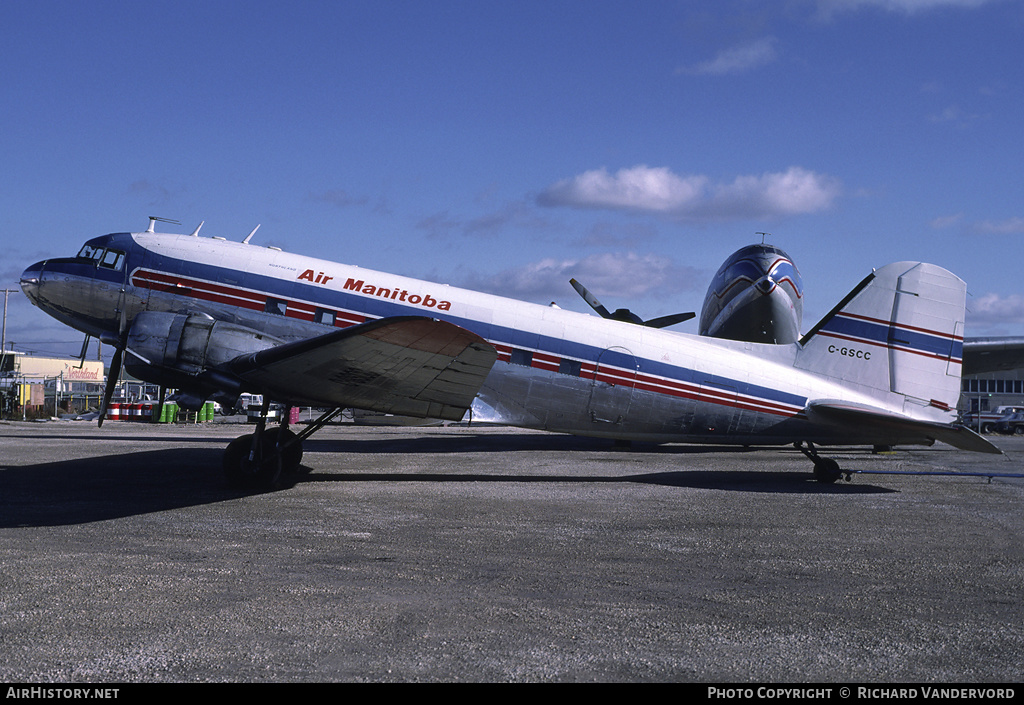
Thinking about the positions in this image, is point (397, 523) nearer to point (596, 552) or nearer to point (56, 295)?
point (596, 552)

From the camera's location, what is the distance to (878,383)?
14.8 meters

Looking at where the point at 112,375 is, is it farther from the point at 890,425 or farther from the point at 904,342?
the point at 904,342

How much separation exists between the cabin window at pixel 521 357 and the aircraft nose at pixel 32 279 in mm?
9340

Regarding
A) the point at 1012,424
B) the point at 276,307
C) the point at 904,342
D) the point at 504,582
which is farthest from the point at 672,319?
the point at 1012,424

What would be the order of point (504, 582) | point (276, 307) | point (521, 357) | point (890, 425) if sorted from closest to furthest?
1. point (504, 582)
2. point (890, 425)
3. point (276, 307)
4. point (521, 357)

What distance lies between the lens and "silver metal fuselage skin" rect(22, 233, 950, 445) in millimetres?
14266

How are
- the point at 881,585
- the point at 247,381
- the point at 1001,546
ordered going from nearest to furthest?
the point at 881,585 → the point at 1001,546 → the point at 247,381

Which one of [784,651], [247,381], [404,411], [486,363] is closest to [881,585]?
[784,651]

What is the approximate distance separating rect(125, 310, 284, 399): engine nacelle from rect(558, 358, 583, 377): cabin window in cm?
557

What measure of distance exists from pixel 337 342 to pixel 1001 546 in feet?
28.7

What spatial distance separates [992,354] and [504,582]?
1031 inches

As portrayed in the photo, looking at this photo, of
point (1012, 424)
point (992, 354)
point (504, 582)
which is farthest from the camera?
point (1012, 424)

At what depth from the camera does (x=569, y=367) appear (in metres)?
14.5

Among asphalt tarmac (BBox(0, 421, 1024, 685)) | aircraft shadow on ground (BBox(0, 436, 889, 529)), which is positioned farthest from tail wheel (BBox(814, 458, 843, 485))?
asphalt tarmac (BBox(0, 421, 1024, 685))
